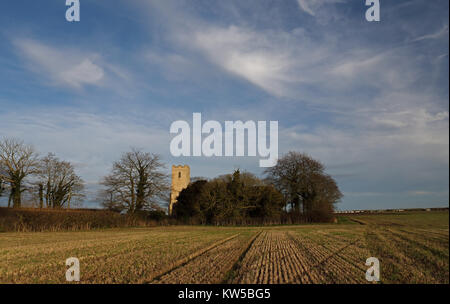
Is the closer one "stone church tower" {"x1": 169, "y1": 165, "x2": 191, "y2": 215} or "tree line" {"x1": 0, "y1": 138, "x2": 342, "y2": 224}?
"tree line" {"x1": 0, "y1": 138, "x2": 342, "y2": 224}

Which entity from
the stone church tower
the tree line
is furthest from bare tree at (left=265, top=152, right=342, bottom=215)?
the stone church tower

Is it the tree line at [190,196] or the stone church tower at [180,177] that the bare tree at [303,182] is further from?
the stone church tower at [180,177]

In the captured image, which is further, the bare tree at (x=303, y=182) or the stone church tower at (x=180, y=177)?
the stone church tower at (x=180, y=177)

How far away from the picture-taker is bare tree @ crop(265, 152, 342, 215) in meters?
52.4

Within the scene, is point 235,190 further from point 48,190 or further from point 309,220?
point 48,190

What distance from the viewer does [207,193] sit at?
46.3 m

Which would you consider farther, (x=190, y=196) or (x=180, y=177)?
(x=180, y=177)

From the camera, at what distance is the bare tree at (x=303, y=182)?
52406 mm

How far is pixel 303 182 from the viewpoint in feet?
175

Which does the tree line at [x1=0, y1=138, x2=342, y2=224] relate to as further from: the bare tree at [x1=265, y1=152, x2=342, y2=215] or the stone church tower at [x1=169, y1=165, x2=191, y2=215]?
the stone church tower at [x1=169, y1=165, x2=191, y2=215]

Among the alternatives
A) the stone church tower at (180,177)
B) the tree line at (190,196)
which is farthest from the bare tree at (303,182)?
the stone church tower at (180,177)
